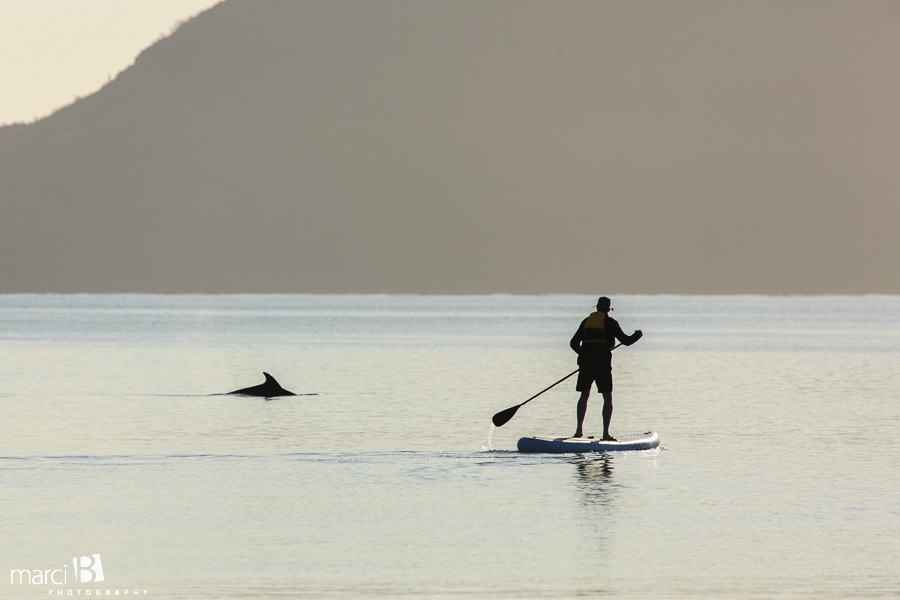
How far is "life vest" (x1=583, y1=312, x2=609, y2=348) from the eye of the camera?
23.3 m

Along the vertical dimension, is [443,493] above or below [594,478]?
below

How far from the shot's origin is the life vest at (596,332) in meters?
23.3

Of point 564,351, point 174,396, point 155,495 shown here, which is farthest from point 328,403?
point 564,351

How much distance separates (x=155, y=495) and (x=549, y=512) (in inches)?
215

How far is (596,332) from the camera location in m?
23.4

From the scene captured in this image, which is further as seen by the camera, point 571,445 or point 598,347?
point 571,445

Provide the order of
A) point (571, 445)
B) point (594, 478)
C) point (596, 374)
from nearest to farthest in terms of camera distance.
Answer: point (594, 478), point (596, 374), point (571, 445)

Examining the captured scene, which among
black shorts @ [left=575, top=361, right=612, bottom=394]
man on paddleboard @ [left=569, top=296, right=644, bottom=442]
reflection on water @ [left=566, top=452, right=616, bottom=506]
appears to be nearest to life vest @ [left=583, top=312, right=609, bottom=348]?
man on paddleboard @ [left=569, top=296, right=644, bottom=442]

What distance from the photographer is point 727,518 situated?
17.9 m

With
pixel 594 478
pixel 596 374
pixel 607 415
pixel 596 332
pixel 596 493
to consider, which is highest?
pixel 596 332

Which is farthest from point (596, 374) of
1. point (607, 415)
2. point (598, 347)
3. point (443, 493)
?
point (443, 493)

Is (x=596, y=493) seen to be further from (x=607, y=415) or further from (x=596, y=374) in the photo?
(x=607, y=415)

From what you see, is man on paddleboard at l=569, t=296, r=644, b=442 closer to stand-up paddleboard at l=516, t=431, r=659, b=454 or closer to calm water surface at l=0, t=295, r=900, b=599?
stand-up paddleboard at l=516, t=431, r=659, b=454

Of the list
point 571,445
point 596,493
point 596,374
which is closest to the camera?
point 596,493
